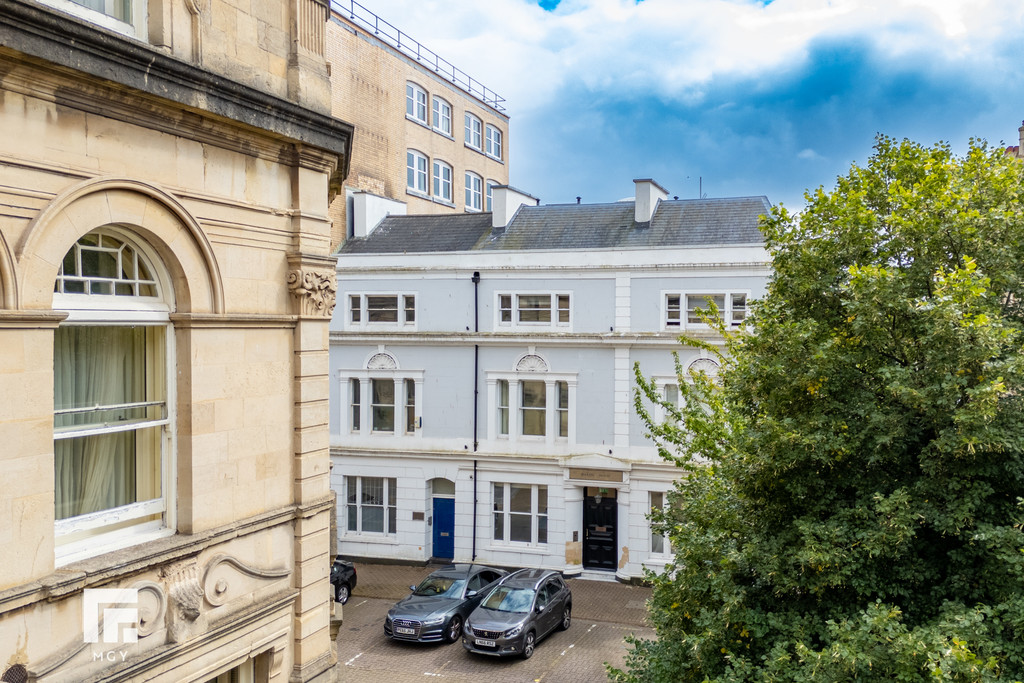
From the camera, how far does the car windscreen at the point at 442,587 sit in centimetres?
2262

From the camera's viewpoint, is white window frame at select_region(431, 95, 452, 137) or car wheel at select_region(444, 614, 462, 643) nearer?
car wheel at select_region(444, 614, 462, 643)

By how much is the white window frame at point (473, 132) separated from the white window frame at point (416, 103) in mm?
4933

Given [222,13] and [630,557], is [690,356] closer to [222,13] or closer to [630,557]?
[630,557]

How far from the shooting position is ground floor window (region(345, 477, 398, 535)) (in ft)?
94.7

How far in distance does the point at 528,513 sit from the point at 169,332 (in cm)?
2052

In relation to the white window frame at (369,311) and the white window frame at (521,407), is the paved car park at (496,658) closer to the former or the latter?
the white window frame at (521,407)

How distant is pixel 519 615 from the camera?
20.8 meters

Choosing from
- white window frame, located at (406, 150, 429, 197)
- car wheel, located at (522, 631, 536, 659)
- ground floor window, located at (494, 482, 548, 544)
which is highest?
white window frame, located at (406, 150, 429, 197)

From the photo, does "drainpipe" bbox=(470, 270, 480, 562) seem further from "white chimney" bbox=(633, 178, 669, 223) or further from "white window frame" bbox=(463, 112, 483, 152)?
"white window frame" bbox=(463, 112, 483, 152)

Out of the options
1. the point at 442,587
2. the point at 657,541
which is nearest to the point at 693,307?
the point at 657,541

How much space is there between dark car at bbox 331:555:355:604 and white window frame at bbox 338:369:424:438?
16.6 ft

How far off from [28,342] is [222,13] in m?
4.24

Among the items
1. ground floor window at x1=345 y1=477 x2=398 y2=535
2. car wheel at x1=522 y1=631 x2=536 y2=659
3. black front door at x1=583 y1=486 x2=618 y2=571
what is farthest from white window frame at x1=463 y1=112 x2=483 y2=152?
car wheel at x1=522 y1=631 x2=536 y2=659

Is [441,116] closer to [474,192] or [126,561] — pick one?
[474,192]
